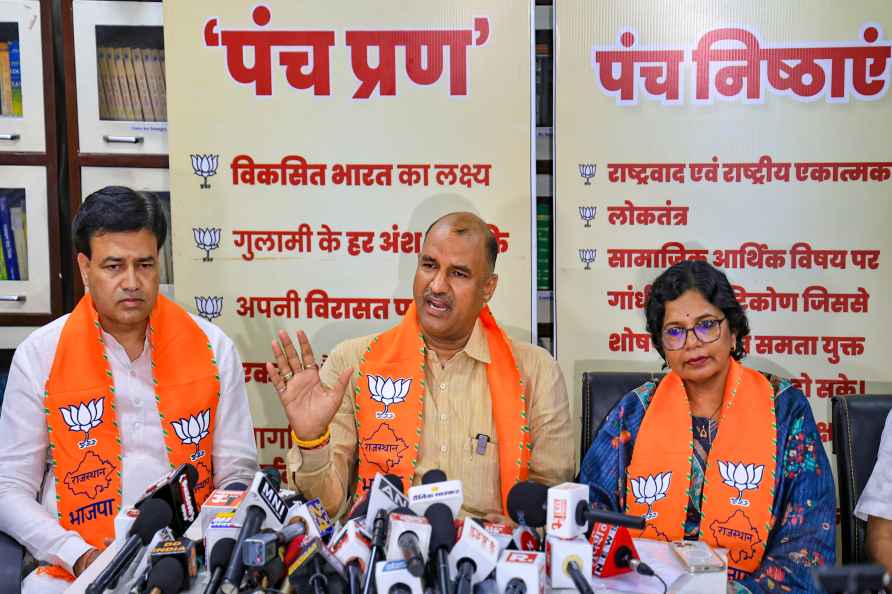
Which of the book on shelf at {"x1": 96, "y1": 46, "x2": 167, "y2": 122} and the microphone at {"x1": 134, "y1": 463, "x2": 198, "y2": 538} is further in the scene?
the book on shelf at {"x1": 96, "y1": 46, "x2": 167, "y2": 122}

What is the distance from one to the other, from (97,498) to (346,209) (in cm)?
162

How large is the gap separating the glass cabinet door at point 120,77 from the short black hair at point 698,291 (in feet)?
7.77

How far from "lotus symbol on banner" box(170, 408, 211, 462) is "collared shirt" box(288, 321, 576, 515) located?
44cm

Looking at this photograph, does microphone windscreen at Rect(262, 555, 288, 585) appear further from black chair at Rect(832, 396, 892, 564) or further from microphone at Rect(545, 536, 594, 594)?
black chair at Rect(832, 396, 892, 564)

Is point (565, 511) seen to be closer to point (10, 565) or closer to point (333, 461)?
point (333, 461)

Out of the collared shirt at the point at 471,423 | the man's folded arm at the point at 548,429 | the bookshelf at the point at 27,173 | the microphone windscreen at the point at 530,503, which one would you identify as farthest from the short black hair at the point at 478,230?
the bookshelf at the point at 27,173

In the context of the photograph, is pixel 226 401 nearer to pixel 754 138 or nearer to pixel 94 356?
pixel 94 356

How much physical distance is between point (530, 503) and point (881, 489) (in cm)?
113

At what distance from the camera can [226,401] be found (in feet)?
9.63

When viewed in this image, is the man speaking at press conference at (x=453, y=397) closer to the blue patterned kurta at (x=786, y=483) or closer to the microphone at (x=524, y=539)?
the blue patterned kurta at (x=786, y=483)

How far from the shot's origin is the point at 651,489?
2.47 metres

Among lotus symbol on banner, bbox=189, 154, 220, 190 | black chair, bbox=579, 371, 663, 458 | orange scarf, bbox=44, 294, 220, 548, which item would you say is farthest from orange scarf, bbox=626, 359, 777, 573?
lotus symbol on banner, bbox=189, 154, 220, 190

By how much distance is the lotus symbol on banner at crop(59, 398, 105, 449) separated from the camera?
2701 millimetres

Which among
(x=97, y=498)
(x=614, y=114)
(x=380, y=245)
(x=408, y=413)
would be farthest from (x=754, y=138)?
(x=97, y=498)
